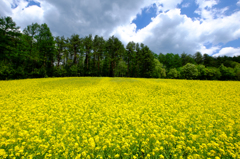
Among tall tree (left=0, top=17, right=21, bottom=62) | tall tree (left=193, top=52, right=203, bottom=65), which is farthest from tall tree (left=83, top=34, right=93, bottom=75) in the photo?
tall tree (left=193, top=52, right=203, bottom=65)

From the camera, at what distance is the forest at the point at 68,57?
3084 cm

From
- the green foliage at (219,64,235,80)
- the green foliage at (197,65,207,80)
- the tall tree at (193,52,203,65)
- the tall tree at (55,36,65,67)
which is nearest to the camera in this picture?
the tall tree at (55,36,65,67)

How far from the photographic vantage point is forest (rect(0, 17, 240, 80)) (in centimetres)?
3084

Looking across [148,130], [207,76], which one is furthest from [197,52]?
[148,130]

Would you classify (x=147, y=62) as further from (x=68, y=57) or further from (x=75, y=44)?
(x=68, y=57)

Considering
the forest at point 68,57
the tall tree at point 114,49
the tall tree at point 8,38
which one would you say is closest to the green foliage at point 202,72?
the forest at point 68,57

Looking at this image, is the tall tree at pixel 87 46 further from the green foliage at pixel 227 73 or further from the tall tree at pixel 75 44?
the green foliage at pixel 227 73

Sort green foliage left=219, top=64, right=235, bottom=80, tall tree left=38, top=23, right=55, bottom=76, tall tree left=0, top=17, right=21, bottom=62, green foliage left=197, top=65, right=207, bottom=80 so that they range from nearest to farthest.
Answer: tall tree left=0, top=17, right=21, bottom=62 < tall tree left=38, top=23, right=55, bottom=76 < green foliage left=219, top=64, right=235, bottom=80 < green foliage left=197, top=65, right=207, bottom=80

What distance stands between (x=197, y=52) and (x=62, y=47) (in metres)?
99.9

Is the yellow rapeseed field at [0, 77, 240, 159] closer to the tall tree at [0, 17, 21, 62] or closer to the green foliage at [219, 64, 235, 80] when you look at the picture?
the tall tree at [0, 17, 21, 62]

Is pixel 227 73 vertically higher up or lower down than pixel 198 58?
lower down

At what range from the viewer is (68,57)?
56719mm

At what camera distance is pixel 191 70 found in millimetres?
56031

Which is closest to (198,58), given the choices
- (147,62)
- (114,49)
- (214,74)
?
(214,74)
